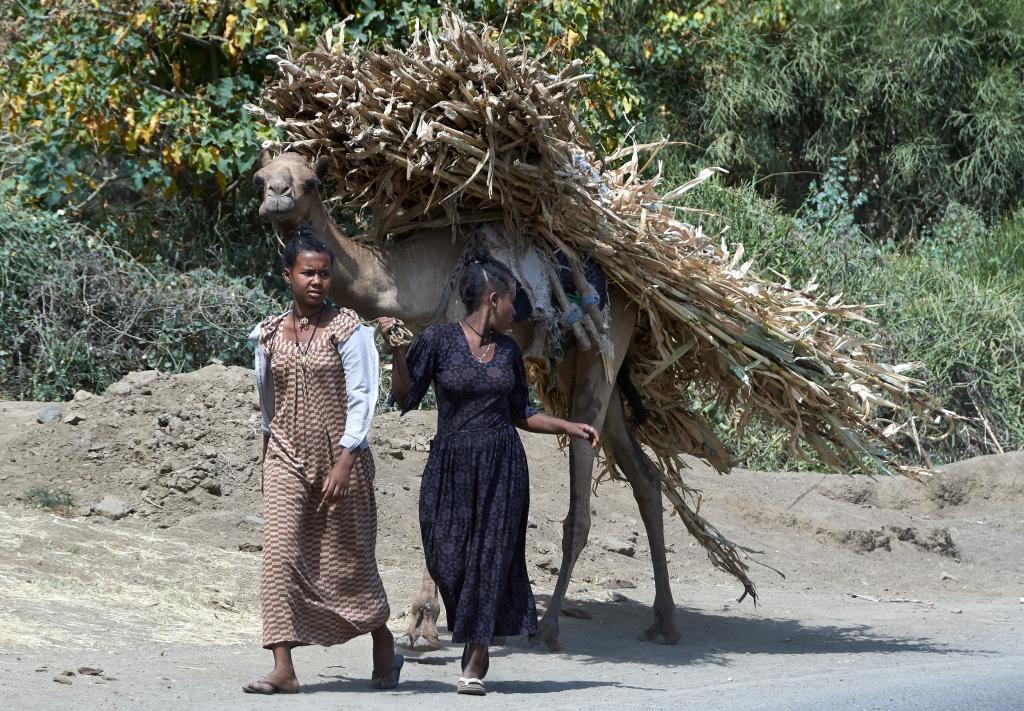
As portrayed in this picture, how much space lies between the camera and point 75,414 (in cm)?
1005

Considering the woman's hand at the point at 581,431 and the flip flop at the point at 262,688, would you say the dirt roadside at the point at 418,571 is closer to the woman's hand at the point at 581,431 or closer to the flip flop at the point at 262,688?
the flip flop at the point at 262,688

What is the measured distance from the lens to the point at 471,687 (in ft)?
19.1

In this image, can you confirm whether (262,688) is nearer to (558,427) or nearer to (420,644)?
(420,644)

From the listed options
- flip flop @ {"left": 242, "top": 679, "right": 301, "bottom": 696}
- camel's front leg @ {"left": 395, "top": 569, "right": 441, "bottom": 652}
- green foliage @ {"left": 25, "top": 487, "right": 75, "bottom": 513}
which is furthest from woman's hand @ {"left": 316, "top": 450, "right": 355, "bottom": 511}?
green foliage @ {"left": 25, "top": 487, "right": 75, "bottom": 513}

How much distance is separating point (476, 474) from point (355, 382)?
653mm

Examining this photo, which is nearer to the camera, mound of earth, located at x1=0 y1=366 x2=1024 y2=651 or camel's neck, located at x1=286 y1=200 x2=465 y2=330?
camel's neck, located at x1=286 y1=200 x2=465 y2=330

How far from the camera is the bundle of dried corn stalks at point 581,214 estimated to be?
6551mm

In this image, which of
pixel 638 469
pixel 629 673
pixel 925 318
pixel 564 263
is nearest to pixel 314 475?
pixel 629 673

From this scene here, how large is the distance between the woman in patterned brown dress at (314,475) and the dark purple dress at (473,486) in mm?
302

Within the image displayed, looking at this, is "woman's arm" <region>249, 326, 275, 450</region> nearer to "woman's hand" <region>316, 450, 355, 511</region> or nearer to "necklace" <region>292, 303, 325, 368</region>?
"necklace" <region>292, 303, 325, 368</region>

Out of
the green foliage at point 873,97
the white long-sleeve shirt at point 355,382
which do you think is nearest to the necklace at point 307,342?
the white long-sleeve shirt at point 355,382

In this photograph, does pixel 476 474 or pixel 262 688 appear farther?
pixel 476 474

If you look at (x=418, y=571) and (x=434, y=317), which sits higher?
(x=434, y=317)

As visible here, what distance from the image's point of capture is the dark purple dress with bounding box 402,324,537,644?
591cm
